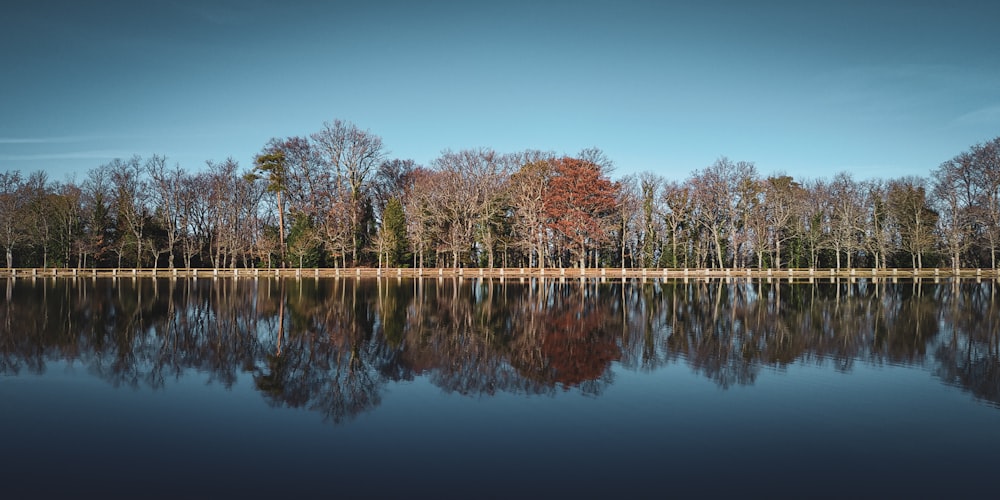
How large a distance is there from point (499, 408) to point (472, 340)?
7.99 m

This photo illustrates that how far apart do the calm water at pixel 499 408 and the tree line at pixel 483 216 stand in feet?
135

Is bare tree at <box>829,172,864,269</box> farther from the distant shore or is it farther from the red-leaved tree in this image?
the red-leaved tree

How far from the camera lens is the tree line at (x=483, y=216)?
6444 cm

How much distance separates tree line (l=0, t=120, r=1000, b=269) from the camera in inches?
2537

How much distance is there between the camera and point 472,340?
65.2 feet

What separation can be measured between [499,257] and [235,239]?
29.3m

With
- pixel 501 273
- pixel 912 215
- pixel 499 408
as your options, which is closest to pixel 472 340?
Result: pixel 499 408

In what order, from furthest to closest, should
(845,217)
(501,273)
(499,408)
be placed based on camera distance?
(845,217)
(501,273)
(499,408)

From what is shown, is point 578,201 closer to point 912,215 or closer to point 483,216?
point 483,216

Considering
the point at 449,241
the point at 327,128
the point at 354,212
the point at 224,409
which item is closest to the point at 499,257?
the point at 449,241

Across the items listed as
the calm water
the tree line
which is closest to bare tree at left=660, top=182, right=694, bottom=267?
the tree line

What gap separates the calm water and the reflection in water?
5.2 inches

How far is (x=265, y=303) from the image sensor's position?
108ft

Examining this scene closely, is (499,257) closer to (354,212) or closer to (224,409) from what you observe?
(354,212)
